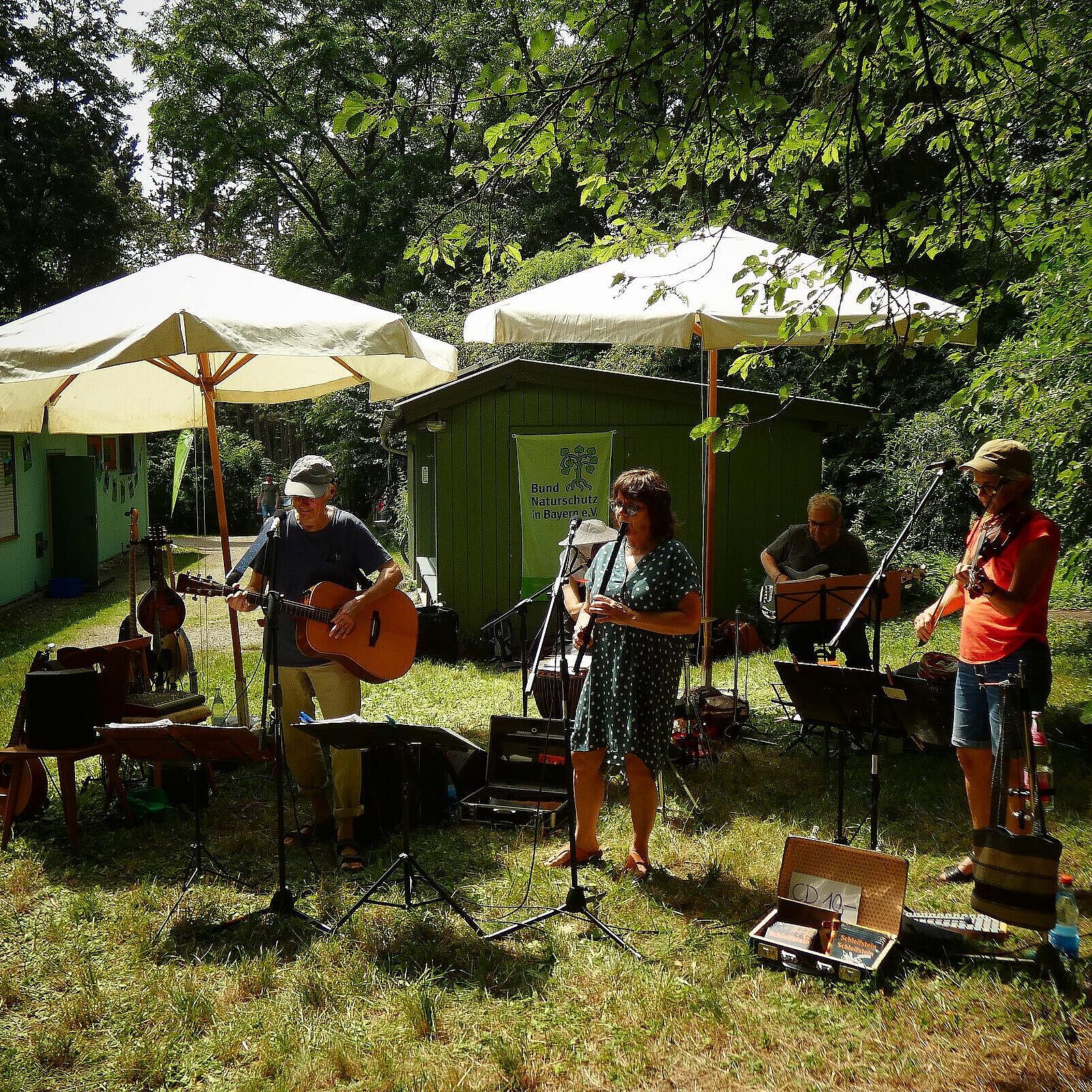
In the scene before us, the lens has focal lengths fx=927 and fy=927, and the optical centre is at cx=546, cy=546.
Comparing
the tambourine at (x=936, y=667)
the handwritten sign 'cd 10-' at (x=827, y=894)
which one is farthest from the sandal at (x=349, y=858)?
the tambourine at (x=936, y=667)

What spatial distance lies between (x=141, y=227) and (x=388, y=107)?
26270 mm

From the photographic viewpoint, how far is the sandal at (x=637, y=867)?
4.44 metres

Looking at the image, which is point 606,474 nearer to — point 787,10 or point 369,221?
point 787,10

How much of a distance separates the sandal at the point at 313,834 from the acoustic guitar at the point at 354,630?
85cm

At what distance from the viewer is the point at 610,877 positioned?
4473 millimetres

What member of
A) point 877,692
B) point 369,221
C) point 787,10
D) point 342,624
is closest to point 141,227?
point 369,221

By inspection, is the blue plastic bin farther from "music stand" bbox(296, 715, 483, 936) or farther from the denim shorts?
the denim shorts

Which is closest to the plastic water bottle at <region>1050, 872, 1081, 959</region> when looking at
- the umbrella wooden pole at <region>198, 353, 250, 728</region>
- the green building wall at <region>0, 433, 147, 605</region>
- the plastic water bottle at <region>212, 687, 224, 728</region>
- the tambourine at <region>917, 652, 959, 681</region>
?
the tambourine at <region>917, 652, 959, 681</region>

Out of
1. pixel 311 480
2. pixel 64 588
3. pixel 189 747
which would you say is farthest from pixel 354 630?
pixel 64 588

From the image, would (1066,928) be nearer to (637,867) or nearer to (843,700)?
(843,700)

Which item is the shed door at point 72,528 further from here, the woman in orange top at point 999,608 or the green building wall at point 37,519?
the woman in orange top at point 999,608

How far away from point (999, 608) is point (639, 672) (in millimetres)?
1586

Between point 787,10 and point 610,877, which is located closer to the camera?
point 610,877

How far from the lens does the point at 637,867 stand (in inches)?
176
